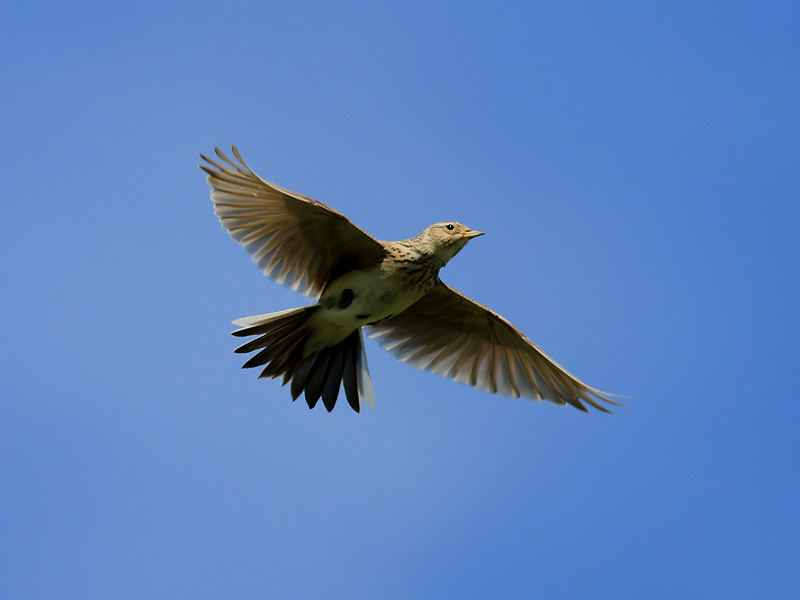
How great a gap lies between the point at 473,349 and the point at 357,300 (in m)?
2.12

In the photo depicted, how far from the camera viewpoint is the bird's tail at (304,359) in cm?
960

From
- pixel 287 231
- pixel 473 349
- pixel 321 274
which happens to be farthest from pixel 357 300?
pixel 473 349

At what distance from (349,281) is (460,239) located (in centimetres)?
116

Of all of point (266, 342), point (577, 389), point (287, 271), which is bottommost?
point (266, 342)

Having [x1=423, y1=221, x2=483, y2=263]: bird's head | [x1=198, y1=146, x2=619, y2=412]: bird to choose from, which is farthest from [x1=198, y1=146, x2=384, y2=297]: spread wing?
[x1=423, y1=221, x2=483, y2=263]: bird's head

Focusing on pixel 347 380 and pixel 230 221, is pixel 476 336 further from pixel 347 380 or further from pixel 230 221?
pixel 230 221

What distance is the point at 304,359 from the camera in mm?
10094

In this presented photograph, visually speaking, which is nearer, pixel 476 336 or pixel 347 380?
pixel 347 380

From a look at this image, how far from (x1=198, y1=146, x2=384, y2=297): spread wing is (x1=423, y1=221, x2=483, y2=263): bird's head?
0.52 meters

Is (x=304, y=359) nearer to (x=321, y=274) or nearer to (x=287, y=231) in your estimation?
(x=321, y=274)

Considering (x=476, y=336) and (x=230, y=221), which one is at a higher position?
(x=476, y=336)

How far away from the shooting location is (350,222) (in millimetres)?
9609

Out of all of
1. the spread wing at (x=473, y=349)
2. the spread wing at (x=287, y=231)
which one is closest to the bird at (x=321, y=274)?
the spread wing at (x=287, y=231)

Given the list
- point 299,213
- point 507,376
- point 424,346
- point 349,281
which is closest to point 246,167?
point 299,213
